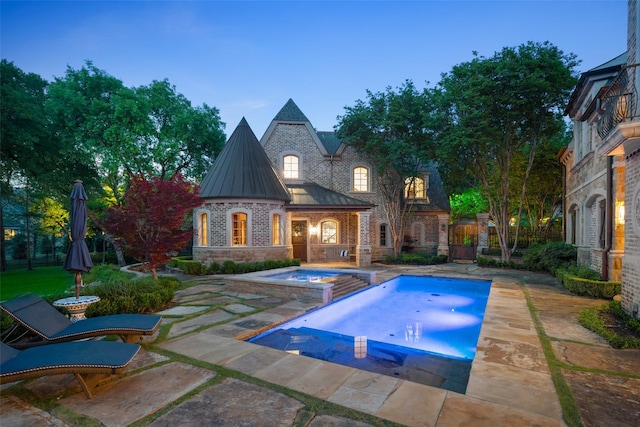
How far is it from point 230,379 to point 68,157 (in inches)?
848

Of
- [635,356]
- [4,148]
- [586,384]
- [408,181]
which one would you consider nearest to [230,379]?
[586,384]

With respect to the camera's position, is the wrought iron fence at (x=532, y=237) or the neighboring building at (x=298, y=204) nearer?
the neighboring building at (x=298, y=204)

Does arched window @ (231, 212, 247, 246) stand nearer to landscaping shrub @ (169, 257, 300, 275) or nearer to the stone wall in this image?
landscaping shrub @ (169, 257, 300, 275)

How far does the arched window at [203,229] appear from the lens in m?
16.1

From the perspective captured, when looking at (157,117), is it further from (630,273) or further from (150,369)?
(630,273)

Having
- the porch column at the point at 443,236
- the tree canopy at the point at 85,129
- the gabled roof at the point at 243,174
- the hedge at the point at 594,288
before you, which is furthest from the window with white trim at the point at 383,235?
the tree canopy at the point at 85,129

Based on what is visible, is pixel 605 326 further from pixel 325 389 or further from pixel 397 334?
pixel 325 389

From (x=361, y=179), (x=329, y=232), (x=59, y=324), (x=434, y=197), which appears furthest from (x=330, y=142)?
(x=59, y=324)

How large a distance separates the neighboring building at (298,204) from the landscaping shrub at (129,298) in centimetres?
733

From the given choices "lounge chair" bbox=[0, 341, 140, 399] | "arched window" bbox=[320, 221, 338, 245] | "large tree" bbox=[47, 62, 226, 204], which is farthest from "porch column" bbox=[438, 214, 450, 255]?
"lounge chair" bbox=[0, 341, 140, 399]

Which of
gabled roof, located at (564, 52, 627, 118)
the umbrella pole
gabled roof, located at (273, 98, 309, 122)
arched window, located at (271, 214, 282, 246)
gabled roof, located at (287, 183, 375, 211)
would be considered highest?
gabled roof, located at (273, 98, 309, 122)

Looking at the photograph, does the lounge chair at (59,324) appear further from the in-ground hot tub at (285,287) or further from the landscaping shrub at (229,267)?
the landscaping shrub at (229,267)

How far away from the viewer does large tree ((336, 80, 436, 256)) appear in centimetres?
1806

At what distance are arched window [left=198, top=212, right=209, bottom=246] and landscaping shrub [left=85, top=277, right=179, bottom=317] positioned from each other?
299 inches
